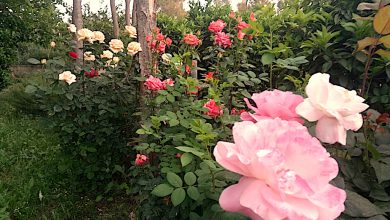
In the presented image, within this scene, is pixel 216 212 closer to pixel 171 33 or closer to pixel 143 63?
pixel 143 63

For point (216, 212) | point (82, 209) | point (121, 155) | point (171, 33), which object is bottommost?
point (82, 209)

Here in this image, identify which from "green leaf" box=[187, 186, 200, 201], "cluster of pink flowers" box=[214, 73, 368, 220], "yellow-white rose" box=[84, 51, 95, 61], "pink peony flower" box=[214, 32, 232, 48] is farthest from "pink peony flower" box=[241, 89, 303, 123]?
"yellow-white rose" box=[84, 51, 95, 61]

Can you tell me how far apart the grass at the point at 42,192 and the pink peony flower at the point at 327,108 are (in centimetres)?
235

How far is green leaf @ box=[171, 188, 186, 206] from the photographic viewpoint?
1.04m

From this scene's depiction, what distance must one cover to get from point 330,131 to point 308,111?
6 centimetres

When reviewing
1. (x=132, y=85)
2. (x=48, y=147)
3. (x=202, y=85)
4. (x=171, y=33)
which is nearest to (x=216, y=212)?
(x=202, y=85)

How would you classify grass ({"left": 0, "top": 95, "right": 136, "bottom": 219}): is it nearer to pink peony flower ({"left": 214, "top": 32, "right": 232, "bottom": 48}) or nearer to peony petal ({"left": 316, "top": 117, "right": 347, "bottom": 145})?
pink peony flower ({"left": 214, "top": 32, "right": 232, "bottom": 48})

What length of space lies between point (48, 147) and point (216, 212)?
4125mm

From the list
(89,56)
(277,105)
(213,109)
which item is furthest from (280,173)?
(89,56)

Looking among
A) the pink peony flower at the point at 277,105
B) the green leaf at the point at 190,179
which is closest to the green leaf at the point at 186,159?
the green leaf at the point at 190,179

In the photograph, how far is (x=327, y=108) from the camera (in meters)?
0.62

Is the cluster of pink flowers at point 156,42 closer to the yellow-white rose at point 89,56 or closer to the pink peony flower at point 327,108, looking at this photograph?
the yellow-white rose at point 89,56

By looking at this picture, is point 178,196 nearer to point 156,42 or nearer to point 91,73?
point 156,42

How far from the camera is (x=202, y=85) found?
188cm
